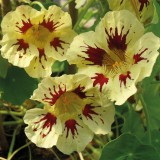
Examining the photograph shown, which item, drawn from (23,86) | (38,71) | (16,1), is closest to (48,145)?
(38,71)

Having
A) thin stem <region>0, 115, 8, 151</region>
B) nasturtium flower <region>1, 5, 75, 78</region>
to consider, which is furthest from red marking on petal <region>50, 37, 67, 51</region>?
thin stem <region>0, 115, 8, 151</region>

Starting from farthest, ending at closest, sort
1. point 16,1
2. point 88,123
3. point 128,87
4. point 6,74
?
1. point 16,1
2. point 6,74
3. point 88,123
4. point 128,87

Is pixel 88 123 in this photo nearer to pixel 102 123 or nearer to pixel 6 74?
pixel 102 123

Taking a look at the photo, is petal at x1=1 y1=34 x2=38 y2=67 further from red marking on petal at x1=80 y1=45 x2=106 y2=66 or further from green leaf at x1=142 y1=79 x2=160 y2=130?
green leaf at x1=142 y1=79 x2=160 y2=130

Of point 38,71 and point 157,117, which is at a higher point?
point 38,71

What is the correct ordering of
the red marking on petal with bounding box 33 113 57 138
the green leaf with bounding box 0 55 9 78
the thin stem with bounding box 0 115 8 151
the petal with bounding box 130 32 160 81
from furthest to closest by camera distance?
the thin stem with bounding box 0 115 8 151 < the green leaf with bounding box 0 55 9 78 < the red marking on petal with bounding box 33 113 57 138 < the petal with bounding box 130 32 160 81

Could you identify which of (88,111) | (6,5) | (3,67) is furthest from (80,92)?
(6,5)
